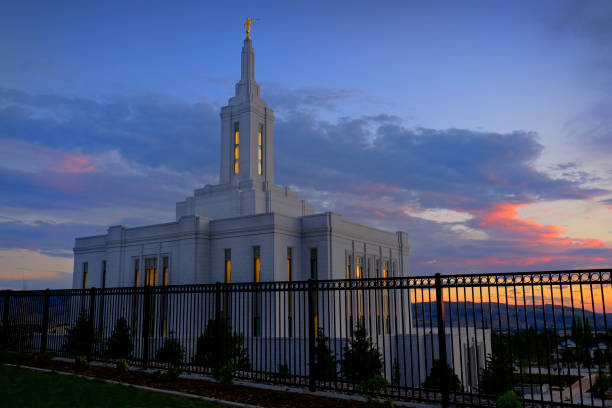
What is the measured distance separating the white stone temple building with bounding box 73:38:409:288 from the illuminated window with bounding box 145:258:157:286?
0.28 feet

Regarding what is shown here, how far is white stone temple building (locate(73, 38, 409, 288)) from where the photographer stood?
38.0m

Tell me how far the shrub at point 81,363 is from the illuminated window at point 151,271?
2713 centimetres

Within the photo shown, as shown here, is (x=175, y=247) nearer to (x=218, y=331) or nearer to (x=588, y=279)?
(x=218, y=331)

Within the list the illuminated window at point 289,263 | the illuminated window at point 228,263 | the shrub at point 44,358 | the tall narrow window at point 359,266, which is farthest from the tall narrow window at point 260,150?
→ the shrub at point 44,358

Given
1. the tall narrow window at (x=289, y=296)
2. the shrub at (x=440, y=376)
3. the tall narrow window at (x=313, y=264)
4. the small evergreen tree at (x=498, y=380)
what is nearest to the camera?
the small evergreen tree at (x=498, y=380)

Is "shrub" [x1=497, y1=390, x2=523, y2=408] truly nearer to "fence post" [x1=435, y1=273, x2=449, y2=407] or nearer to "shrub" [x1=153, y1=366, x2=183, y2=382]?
"fence post" [x1=435, y1=273, x2=449, y2=407]

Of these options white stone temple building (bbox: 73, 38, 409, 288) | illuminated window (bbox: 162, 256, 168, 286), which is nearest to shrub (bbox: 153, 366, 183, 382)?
white stone temple building (bbox: 73, 38, 409, 288)

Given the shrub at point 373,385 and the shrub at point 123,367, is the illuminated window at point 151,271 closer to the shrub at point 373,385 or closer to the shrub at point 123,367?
the shrub at point 123,367

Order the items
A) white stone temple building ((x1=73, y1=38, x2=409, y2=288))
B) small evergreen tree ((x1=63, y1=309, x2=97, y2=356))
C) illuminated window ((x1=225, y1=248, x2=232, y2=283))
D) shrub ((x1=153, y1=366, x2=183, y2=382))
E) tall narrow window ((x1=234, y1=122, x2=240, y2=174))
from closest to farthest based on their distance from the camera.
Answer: shrub ((x1=153, y1=366, x2=183, y2=382)) → small evergreen tree ((x1=63, y1=309, x2=97, y2=356)) → white stone temple building ((x1=73, y1=38, x2=409, y2=288)) → illuminated window ((x1=225, y1=248, x2=232, y2=283)) → tall narrow window ((x1=234, y1=122, x2=240, y2=174))

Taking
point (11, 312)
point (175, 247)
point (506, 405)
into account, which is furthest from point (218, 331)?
point (175, 247)

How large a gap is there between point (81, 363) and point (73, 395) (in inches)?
208

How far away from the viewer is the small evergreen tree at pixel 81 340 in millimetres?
16547

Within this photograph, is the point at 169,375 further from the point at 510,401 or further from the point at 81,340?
the point at 510,401

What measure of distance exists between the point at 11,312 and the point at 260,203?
88.1 feet
